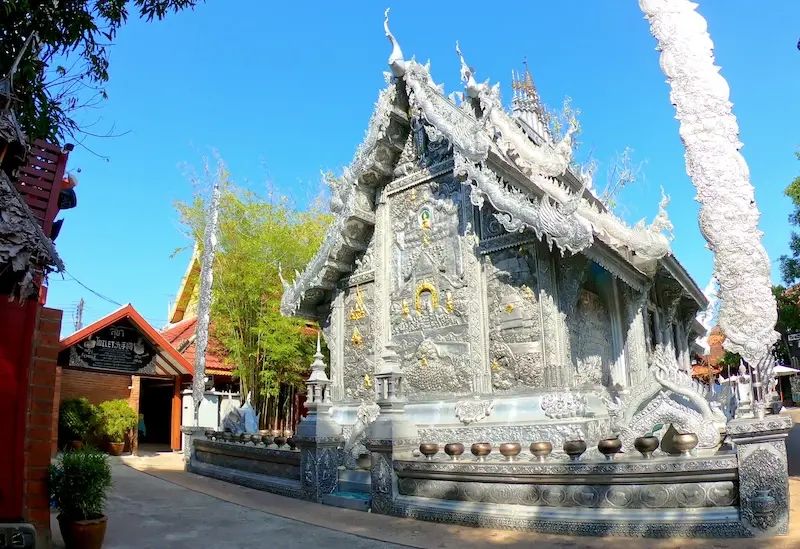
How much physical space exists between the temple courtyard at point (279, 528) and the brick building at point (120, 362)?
6.70m

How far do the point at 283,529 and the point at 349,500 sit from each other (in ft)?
5.03

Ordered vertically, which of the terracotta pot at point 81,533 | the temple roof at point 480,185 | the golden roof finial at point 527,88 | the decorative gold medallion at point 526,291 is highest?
the golden roof finial at point 527,88

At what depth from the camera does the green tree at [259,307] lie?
56.9 feet

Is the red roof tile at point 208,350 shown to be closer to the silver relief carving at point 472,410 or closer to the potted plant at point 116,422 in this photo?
the potted plant at point 116,422

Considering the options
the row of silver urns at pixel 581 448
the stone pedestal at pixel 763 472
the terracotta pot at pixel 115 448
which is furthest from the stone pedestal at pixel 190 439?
the stone pedestal at pixel 763 472

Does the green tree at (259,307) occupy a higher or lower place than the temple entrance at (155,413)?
higher

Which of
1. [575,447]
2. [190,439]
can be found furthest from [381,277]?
[575,447]

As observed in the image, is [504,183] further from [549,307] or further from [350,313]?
[350,313]

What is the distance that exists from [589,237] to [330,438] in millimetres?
4642

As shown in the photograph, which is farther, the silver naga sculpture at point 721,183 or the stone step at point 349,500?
the stone step at point 349,500

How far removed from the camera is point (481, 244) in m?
9.99

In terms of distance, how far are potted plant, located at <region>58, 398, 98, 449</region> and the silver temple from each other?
3983 millimetres

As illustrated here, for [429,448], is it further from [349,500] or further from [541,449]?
[349,500]

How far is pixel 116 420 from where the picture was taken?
15.7 m
